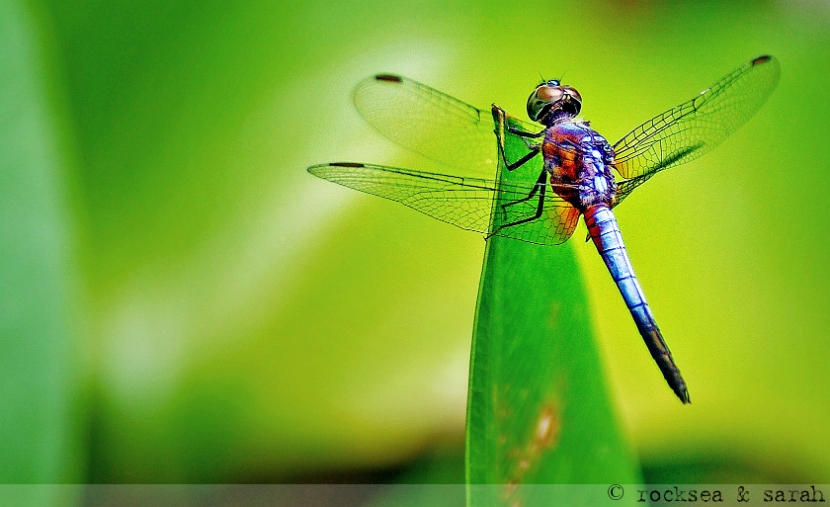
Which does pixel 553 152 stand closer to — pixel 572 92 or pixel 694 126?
pixel 572 92

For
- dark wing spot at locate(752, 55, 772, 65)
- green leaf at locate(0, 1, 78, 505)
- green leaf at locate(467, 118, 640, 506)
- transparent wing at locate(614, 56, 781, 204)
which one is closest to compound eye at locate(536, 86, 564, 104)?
transparent wing at locate(614, 56, 781, 204)

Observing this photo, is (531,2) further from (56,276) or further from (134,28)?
(56,276)

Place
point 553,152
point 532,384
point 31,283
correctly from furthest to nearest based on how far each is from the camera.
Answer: point 553,152
point 31,283
point 532,384

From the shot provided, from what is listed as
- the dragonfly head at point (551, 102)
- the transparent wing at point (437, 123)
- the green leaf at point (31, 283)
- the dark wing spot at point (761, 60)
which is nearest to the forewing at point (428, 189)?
the transparent wing at point (437, 123)

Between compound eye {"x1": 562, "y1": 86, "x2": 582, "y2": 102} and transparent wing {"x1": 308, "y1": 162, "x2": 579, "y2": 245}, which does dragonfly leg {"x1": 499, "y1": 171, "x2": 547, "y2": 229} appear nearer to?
transparent wing {"x1": 308, "y1": 162, "x2": 579, "y2": 245}

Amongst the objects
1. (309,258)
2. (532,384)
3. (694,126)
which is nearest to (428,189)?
(309,258)

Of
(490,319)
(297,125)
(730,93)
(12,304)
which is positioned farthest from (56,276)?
(730,93)

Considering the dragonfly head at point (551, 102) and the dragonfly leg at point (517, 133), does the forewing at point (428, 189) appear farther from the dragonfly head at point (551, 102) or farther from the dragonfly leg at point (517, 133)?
the dragonfly head at point (551, 102)
